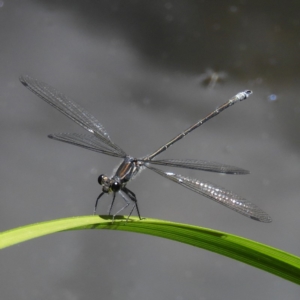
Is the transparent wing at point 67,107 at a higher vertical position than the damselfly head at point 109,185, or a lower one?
higher

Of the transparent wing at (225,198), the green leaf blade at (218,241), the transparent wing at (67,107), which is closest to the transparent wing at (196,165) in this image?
the transparent wing at (225,198)

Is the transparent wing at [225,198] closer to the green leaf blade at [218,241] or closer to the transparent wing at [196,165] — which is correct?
the transparent wing at [196,165]

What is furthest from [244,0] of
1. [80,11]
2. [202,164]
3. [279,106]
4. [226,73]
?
[202,164]

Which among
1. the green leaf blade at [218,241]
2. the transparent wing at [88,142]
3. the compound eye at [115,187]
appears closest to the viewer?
the green leaf blade at [218,241]

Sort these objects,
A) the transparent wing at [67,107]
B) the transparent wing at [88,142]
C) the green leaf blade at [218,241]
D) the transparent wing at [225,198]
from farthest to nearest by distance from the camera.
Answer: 1. the transparent wing at [67,107]
2. the transparent wing at [88,142]
3. the transparent wing at [225,198]
4. the green leaf blade at [218,241]

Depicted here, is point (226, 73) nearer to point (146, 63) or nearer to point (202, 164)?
point (146, 63)

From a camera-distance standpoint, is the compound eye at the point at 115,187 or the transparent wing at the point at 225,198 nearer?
the transparent wing at the point at 225,198

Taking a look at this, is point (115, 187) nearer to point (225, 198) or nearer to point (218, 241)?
point (225, 198)

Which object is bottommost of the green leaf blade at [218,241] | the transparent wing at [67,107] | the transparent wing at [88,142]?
the green leaf blade at [218,241]

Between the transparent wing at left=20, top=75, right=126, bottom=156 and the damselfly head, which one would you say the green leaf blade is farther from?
the transparent wing at left=20, top=75, right=126, bottom=156
